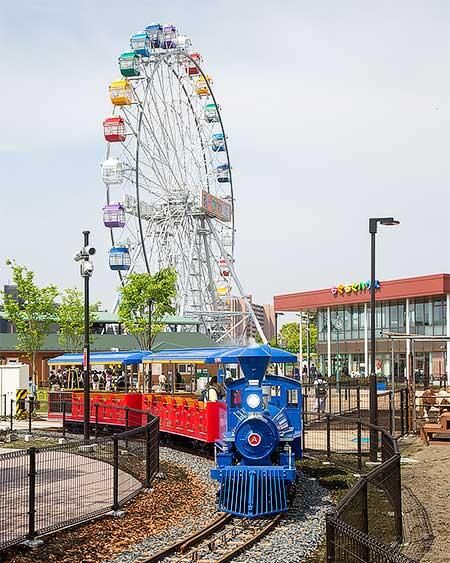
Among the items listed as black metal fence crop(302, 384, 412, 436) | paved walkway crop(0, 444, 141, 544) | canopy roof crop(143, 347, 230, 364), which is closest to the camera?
paved walkway crop(0, 444, 141, 544)

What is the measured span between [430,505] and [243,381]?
398 centimetres

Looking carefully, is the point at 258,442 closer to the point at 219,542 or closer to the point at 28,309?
the point at 219,542

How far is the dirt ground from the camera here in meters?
11.5

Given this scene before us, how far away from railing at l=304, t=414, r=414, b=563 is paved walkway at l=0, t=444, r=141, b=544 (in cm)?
448

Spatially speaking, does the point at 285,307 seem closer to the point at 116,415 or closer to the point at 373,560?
the point at 116,415

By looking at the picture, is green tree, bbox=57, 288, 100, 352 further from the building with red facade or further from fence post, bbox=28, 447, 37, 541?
fence post, bbox=28, 447, 37, 541

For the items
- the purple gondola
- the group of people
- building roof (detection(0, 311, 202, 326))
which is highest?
the purple gondola

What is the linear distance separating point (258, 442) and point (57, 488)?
3.44 metres

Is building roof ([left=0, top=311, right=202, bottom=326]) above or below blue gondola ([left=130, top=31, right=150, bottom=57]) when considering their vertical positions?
below

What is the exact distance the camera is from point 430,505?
14688 mm

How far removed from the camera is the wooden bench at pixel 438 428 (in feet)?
75.4

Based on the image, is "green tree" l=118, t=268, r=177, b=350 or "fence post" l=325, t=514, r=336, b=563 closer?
"fence post" l=325, t=514, r=336, b=563

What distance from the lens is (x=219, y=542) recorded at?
12.1m

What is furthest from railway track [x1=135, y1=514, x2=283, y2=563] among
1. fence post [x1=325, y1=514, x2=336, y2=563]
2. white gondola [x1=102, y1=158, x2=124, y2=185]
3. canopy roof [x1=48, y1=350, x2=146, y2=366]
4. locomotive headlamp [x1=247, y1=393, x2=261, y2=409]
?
white gondola [x1=102, y1=158, x2=124, y2=185]
